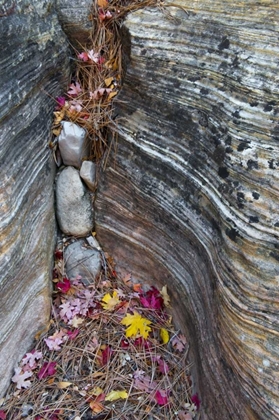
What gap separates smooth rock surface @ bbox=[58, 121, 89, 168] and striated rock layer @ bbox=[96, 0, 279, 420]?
23cm

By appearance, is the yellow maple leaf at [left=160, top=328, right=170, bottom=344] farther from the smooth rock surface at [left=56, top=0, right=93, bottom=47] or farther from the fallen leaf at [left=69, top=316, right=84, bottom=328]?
the smooth rock surface at [left=56, top=0, right=93, bottom=47]

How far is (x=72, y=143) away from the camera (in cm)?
283

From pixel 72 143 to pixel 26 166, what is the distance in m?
0.45

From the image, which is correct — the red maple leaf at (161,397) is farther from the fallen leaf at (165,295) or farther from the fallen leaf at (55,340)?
the fallen leaf at (55,340)

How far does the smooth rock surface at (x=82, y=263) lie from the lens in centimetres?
301

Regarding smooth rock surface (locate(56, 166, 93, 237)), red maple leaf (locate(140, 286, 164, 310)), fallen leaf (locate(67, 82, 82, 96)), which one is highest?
fallen leaf (locate(67, 82, 82, 96))

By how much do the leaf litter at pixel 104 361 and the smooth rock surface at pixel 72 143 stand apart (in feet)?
2.39

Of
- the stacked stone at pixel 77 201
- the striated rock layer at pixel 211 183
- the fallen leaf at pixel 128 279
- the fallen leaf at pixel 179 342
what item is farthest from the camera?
the fallen leaf at pixel 128 279

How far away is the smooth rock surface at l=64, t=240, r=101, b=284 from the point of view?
301cm

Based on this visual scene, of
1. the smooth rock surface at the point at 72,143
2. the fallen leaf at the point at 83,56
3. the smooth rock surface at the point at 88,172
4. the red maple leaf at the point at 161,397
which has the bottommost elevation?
the red maple leaf at the point at 161,397

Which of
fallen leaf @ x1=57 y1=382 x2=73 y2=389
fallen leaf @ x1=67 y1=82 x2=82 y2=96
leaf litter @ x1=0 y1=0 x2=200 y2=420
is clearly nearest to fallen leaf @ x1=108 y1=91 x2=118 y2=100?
leaf litter @ x1=0 y1=0 x2=200 y2=420

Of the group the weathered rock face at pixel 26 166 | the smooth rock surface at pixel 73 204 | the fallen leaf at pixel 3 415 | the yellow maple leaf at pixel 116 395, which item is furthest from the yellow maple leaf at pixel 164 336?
the fallen leaf at pixel 3 415

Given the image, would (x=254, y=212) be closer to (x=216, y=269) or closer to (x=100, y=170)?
(x=216, y=269)

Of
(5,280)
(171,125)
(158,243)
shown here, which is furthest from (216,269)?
(5,280)
